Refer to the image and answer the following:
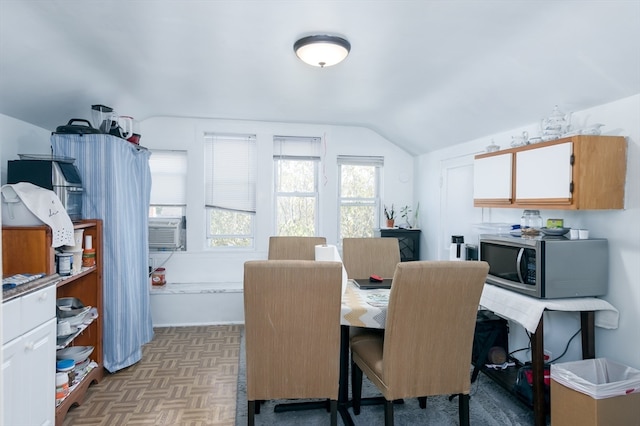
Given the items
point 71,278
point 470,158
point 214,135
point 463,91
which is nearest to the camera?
point 71,278

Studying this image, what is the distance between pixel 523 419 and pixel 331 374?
134cm

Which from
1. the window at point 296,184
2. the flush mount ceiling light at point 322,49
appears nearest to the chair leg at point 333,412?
the flush mount ceiling light at point 322,49

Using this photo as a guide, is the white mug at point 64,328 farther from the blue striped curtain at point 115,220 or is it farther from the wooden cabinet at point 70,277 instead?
the blue striped curtain at point 115,220

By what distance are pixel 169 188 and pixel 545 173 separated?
146 inches

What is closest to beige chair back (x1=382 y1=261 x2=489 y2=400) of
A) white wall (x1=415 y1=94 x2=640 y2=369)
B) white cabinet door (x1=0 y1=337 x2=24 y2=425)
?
white wall (x1=415 y1=94 x2=640 y2=369)

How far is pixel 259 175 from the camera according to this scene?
4.60 m

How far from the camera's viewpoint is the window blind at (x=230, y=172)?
4.55 m

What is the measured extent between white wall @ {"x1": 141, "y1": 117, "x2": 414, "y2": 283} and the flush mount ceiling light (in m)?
2.17

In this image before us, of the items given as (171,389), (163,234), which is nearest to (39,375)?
(171,389)

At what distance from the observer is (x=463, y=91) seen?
9.96ft

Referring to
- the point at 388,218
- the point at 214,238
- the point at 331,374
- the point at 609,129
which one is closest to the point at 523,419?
the point at 331,374

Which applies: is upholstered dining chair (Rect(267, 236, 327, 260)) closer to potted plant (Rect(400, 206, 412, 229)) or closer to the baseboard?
the baseboard

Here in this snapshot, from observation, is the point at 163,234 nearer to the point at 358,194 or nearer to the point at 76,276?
the point at 76,276

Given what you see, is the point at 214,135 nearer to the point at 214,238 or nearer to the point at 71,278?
the point at 214,238
